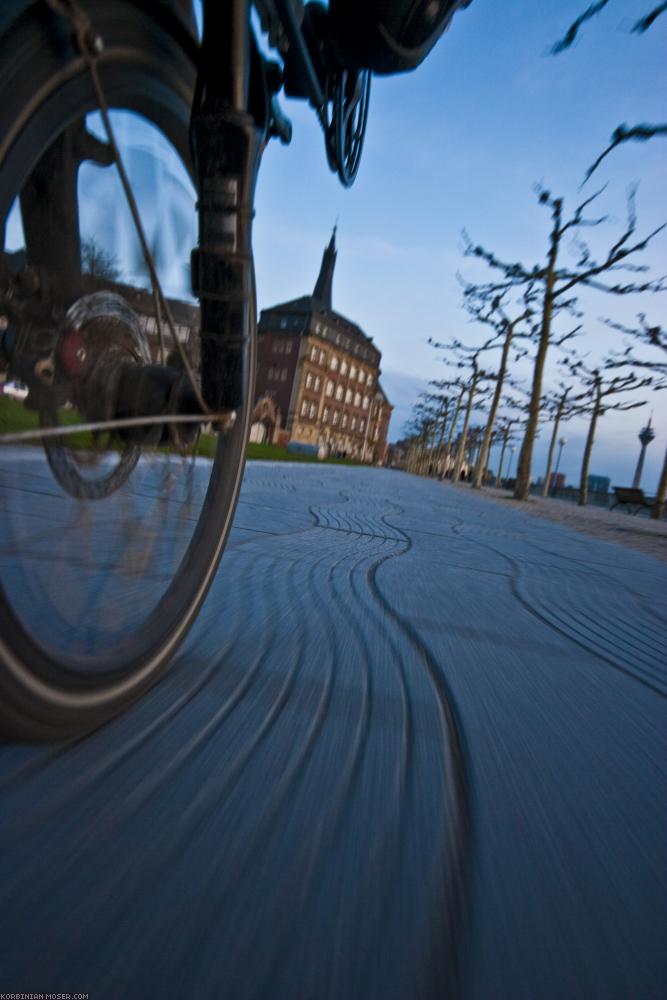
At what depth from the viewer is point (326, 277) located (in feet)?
259

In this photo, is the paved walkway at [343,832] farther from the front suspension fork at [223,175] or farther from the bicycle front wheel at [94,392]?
the front suspension fork at [223,175]

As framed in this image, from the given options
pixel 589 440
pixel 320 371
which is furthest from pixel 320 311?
pixel 589 440

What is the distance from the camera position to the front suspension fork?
866mm

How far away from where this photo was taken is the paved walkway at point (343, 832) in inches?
20.1

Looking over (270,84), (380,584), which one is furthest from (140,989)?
(380,584)

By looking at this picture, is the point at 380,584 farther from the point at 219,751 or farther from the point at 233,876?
the point at 233,876

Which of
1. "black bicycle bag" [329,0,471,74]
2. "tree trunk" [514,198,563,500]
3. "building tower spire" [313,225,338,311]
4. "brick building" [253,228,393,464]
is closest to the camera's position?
"black bicycle bag" [329,0,471,74]

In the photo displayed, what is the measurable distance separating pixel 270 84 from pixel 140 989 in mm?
1384

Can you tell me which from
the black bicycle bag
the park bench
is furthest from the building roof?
the black bicycle bag

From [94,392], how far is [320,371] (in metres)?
73.3

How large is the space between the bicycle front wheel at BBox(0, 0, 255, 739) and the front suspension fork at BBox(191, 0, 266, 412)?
0.25 ft

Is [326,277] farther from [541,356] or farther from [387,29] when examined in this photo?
[387,29]

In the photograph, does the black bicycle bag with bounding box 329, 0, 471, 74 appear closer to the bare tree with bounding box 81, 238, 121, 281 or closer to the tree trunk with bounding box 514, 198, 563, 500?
the bare tree with bounding box 81, 238, 121, 281

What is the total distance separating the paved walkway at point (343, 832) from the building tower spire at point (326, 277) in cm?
8020
